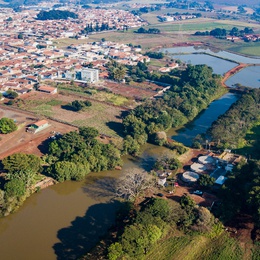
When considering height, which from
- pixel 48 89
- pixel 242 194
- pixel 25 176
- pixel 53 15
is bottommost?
→ pixel 48 89

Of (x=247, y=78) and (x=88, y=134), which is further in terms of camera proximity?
(x=247, y=78)

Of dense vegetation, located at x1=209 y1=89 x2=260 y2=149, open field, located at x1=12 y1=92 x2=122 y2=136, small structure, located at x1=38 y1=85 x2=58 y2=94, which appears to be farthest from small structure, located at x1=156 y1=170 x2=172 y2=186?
small structure, located at x1=38 y1=85 x2=58 y2=94

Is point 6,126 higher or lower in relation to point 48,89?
higher

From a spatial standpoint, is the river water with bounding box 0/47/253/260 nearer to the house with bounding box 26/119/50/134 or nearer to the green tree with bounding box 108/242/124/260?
the green tree with bounding box 108/242/124/260

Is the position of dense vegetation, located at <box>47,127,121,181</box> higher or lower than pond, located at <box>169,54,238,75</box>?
higher

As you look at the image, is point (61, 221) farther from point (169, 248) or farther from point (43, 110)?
point (43, 110)

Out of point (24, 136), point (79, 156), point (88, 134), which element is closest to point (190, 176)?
point (79, 156)

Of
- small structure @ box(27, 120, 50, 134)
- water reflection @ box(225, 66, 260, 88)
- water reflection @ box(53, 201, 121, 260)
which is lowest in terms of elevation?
water reflection @ box(53, 201, 121, 260)
